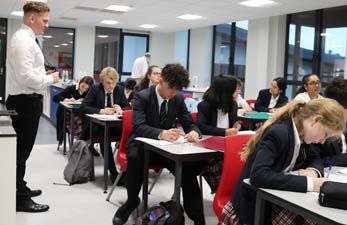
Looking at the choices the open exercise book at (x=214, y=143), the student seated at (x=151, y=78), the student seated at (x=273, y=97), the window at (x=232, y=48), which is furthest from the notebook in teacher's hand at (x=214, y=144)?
the window at (x=232, y=48)

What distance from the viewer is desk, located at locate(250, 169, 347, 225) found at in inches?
51.3

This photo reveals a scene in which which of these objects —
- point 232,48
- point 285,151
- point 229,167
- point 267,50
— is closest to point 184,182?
point 229,167

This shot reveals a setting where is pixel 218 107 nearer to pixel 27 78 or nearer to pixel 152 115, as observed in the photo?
pixel 152 115

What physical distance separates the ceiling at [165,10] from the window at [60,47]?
4.32ft

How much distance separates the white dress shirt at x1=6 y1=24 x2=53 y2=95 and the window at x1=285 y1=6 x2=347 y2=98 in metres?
6.26

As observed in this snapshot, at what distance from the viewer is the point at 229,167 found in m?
2.09

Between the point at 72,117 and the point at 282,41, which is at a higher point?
the point at 282,41

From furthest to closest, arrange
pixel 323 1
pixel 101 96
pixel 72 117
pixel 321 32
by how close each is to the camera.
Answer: pixel 321 32 → pixel 323 1 → pixel 72 117 → pixel 101 96

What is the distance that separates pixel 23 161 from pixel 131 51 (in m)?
10.3

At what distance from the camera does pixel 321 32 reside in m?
8.18

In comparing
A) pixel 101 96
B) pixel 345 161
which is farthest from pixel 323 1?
pixel 345 161

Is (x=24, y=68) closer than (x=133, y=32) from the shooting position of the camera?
Yes

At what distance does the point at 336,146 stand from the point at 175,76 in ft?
3.60

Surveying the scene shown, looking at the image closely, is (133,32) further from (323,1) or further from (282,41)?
(323,1)
